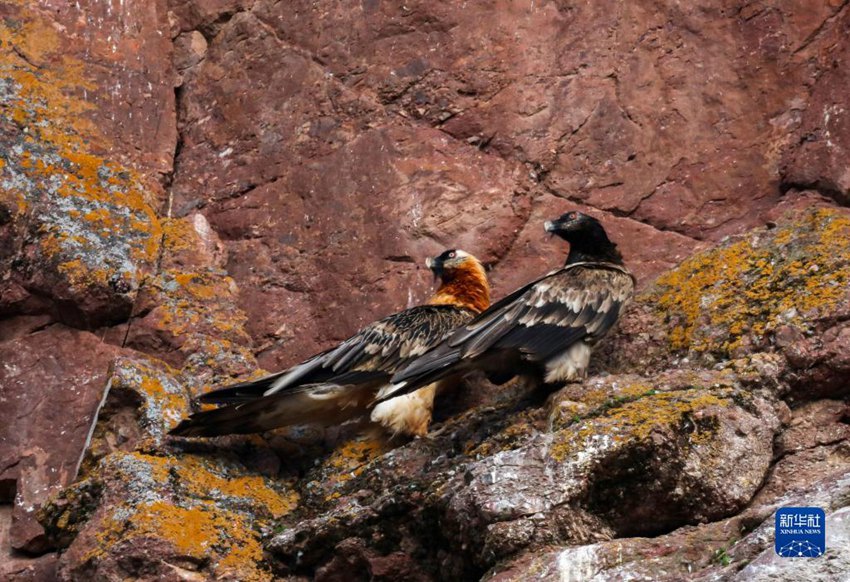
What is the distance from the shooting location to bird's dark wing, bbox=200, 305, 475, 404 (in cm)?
936

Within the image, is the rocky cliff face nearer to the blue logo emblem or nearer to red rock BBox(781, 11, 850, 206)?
red rock BBox(781, 11, 850, 206)

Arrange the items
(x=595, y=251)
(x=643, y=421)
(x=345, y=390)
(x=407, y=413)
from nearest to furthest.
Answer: (x=643, y=421), (x=407, y=413), (x=345, y=390), (x=595, y=251)

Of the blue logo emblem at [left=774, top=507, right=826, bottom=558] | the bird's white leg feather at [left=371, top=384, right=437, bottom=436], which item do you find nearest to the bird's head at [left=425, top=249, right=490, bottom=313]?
the bird's white leg feather at [left=371, top=384, right=437, bottom=436]

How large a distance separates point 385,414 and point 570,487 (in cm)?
204

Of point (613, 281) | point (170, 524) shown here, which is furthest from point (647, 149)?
Answer: point (170, 524)

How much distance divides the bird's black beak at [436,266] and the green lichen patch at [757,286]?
1.42 meters

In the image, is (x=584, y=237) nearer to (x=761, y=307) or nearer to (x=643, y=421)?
(x=761, y=307)

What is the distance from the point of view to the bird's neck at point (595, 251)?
977 cm

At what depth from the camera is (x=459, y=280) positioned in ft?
33.3

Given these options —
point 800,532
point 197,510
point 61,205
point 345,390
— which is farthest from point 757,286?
point 61,205

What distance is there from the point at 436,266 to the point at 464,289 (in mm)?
269

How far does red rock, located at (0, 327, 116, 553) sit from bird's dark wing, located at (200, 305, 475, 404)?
103 centimetres

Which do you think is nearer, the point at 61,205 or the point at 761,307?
the point at 761,307

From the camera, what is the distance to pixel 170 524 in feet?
27.7
